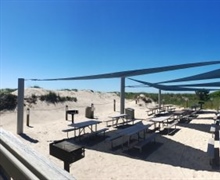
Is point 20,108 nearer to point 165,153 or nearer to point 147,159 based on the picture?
point 147,159

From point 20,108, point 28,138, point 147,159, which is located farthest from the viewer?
point 20,108

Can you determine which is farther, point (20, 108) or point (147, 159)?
point (20, 108)

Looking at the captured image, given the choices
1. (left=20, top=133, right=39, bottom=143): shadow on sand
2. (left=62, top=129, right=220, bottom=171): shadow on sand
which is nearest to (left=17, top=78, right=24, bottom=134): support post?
(left=20, top=133, right=39, bottom=143): shadow on sand

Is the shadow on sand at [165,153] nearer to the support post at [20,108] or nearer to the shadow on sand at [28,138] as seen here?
the shadow on sand at [28,138]

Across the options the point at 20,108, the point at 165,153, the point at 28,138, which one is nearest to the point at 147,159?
the point at 165,153

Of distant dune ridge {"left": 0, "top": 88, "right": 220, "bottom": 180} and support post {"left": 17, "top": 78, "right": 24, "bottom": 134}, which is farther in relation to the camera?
support post {"left": 17, "top": 78, "right": 24, "bottom": 134}

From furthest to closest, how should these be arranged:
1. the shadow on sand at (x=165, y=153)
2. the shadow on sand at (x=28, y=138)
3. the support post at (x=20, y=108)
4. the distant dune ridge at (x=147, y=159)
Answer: the support post at (x=20, y=108)
the shadow on sand at (x=28, y=138)
the shadow on sand at (x=165, y=153)
the distant dune ridge at (x=147, y=159)

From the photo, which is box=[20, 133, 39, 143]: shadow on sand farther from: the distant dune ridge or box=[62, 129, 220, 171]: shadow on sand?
box=[62, 129, 220, 171]: shadow on sand

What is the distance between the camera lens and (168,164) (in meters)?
5.79

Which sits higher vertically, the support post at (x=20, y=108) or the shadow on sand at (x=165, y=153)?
the support post at (x=20, y=108)

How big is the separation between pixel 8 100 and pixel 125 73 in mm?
9100

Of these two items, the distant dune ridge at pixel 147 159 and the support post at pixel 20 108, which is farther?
the support post at pixel 20 108

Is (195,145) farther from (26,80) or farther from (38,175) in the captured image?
(38,175)

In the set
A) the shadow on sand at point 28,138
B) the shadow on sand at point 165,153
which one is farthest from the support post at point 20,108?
the shadow on sand at point 165,153
